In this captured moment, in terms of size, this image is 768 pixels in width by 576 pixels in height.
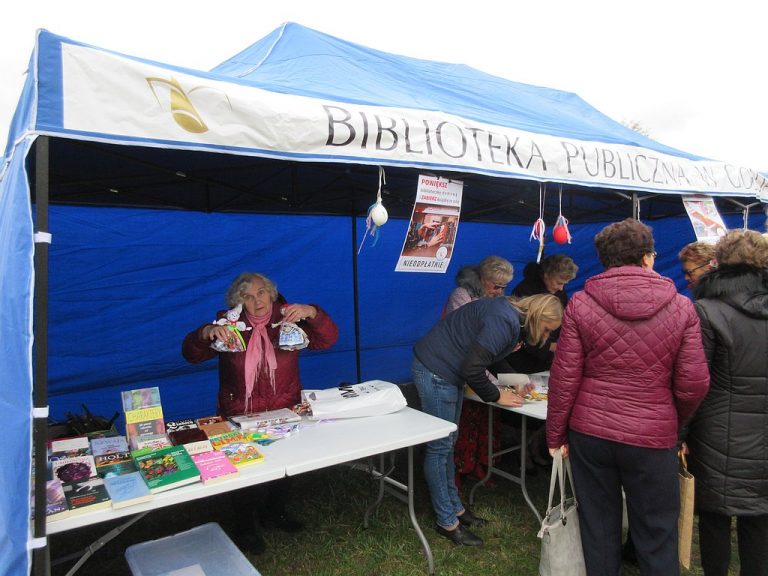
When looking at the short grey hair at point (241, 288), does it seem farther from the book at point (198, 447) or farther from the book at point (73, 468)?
the book at point (73, 468)

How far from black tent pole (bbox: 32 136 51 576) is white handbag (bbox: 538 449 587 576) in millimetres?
1630

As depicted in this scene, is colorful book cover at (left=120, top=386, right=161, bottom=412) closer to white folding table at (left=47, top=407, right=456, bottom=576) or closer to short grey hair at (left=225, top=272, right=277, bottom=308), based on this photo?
white folding table at (left=47, top=407, right=456, bottom=576)

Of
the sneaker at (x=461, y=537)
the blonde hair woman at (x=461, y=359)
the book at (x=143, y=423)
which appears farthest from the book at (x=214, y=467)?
the sneaker at (x=461, y=537)

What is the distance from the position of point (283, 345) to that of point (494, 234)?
288 cm

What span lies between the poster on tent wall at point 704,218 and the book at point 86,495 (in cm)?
323

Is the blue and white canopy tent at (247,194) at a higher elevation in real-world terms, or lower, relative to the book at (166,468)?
higher

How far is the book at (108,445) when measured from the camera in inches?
76.9

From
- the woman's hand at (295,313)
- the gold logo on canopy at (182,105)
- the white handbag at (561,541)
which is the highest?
the gold logo on canopy at (182,105)

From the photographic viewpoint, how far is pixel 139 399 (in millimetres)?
2037

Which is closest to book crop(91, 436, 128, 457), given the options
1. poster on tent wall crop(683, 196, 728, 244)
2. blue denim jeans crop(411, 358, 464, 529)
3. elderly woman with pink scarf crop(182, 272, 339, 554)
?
elderly woman with pink scarf crop(182, 272, 339, 554)

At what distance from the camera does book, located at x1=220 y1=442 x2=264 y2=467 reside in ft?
6.24

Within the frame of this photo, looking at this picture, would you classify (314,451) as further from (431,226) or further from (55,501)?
(431,226)

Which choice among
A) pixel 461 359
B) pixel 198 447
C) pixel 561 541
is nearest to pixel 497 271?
pixel 461 359

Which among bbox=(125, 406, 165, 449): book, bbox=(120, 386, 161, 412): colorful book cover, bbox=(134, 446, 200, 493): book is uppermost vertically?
bbox=(120, 386, 161, 412): colorful book cover
